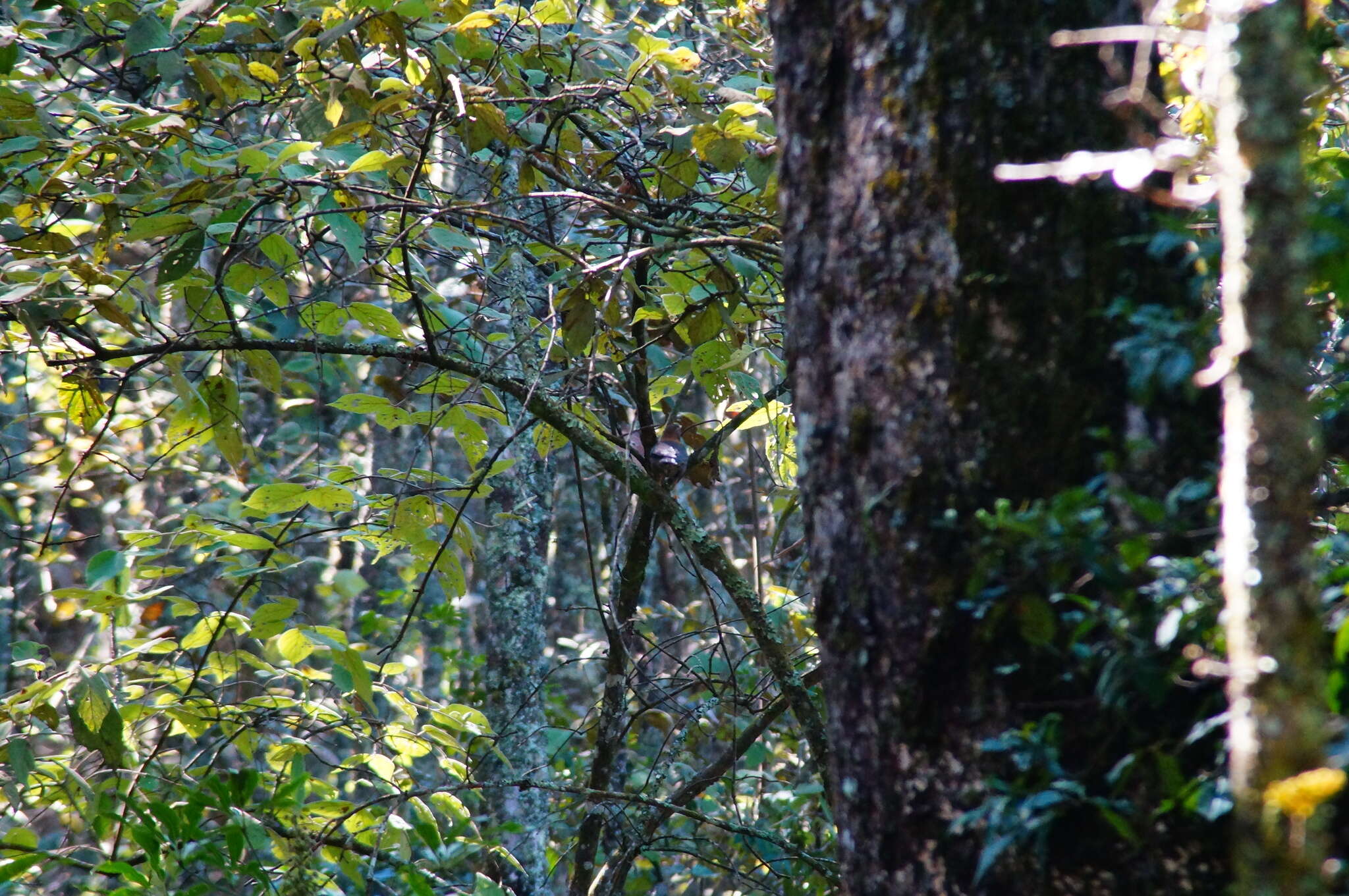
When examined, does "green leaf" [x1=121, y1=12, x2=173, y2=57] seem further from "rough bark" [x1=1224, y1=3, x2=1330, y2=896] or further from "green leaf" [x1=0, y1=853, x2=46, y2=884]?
"rough bark" [x1=1224, y1=3, x2=1330, y2=896]

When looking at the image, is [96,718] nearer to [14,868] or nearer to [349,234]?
[14,868]

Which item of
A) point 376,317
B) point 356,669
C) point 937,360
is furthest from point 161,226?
point 937,360

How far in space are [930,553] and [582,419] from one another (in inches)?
60.3

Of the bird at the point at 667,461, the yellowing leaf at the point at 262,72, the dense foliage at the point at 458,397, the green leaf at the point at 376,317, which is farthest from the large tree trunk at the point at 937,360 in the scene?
the yellowing leaf at the point at 262,72

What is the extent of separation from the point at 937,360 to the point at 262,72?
2.35 metres

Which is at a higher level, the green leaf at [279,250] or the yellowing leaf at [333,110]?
the yellowing leaf at [333,110]

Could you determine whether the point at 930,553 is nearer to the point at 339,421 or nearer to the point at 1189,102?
the point at 1189,102

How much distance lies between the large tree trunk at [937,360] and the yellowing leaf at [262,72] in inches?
81.1

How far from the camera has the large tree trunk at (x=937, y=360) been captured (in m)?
1.05

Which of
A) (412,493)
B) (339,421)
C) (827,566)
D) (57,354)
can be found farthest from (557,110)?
(339,421)

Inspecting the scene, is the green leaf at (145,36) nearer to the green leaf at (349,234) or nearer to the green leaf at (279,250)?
the green leaf at (279,250)

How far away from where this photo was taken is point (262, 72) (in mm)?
2713

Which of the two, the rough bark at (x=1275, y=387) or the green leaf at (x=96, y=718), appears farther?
the green leaf at (x=96, y=718)

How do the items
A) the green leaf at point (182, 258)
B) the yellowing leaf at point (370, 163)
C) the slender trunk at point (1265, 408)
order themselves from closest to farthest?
1. the slender trunk at point (1265, 408)
2. the yellowing leaf at point (370, 163)
3. the green leaf at point (182, 258)
